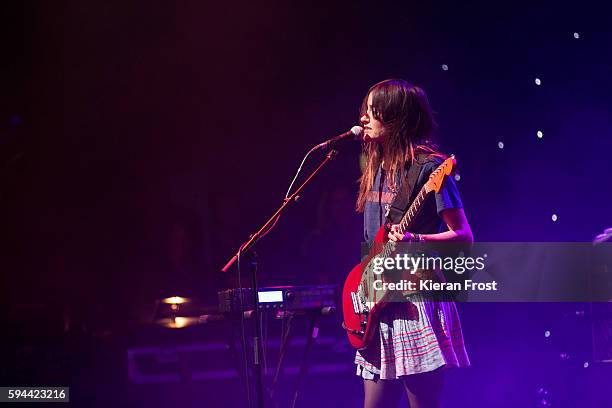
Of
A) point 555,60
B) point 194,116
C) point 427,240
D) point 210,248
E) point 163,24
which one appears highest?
point 163,24

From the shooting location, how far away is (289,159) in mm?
6227

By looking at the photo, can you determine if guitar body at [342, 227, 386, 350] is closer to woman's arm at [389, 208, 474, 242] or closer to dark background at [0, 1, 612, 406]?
woman's arm at [389, 208, 474, 242]

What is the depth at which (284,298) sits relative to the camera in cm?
365

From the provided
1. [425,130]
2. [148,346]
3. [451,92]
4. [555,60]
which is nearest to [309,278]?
[148,346]

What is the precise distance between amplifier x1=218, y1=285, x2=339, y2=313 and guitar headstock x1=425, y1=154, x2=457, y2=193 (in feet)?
4.33

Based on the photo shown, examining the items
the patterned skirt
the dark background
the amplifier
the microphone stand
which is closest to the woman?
the patterned skirt

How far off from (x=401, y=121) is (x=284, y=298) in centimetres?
140

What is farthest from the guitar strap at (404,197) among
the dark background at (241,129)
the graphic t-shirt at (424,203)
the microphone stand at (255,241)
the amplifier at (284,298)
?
the dark background at (241,129)

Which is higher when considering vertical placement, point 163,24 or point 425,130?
point 163,24

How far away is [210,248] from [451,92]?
2.86m

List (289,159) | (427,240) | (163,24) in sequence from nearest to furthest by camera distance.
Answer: (427,240) < (163,24) < (289,159)

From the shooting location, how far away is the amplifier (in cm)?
346

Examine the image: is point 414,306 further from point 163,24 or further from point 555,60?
point 163,24

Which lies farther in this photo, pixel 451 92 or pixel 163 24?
pixel 163 24
